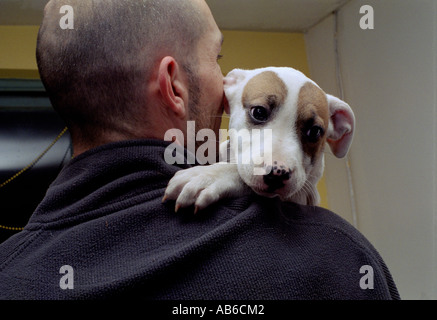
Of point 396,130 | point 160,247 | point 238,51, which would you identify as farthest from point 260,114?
point 238,51

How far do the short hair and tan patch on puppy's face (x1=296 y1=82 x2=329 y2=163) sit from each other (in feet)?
1.32

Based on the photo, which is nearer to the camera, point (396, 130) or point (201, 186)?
point (201, 186)

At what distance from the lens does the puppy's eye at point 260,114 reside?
3.96 ft

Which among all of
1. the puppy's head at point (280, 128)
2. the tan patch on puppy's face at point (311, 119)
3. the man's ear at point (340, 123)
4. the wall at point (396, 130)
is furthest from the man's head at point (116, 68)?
the wall at point (396, 130)

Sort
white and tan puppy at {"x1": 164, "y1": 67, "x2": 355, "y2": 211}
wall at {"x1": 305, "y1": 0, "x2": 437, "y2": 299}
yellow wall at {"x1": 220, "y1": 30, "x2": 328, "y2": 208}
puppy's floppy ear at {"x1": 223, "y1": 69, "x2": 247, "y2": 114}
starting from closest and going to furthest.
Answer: white and tan puppy at {"x1": 164, "y1": 67, "x2": 355, "y2": 211} → puppy's floppy ear at {"x1": 223, "y1": 69, "x2": 247, "y2": 114} → wall at {"x1": 305, "y1": 0, "x2": 437, "y2": 299} → yellow wall at {"x1": 220, "y1": 30, "x2": 328, "y2": 208}

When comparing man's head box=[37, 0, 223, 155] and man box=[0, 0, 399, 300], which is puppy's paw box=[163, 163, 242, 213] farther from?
man's head box=[37, 0, 223, 155]

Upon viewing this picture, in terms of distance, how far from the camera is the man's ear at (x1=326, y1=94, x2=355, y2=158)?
141 centimetres

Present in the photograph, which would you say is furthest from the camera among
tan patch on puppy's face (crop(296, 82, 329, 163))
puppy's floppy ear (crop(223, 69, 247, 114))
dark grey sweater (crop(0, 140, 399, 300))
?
puppy's floppy ear (crop(223, 69, 247, 114))

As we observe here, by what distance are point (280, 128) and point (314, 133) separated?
0.13 m

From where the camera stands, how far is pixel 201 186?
0.93 meters

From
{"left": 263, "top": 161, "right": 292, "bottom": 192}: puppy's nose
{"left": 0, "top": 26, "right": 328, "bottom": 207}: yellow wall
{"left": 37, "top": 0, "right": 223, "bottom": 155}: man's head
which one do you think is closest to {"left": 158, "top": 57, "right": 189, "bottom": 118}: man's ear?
{"left": 37, "top": 0, "right": 223, "bottom": 155}: man's head

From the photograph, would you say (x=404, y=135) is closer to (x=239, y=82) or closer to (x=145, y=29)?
(x=239, y=82)

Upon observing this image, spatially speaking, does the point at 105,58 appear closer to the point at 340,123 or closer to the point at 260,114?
the point at 260,114

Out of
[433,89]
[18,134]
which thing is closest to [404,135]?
[433,89]
